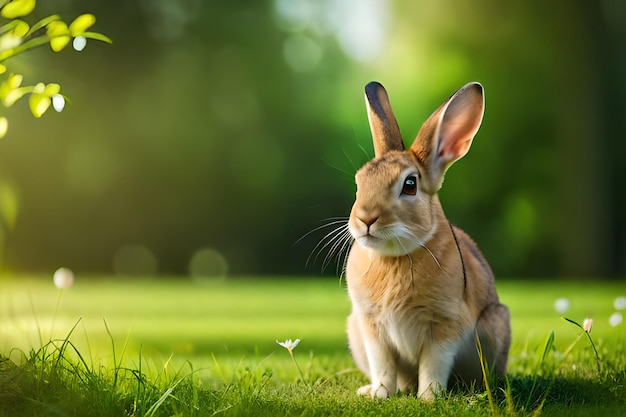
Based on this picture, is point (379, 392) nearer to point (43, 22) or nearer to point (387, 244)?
point (387, 244)

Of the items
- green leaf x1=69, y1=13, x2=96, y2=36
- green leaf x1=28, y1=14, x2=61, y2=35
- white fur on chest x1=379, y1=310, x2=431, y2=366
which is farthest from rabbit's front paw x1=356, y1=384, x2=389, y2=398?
green leaf x1=28, y1=14, x2=61, y2=35

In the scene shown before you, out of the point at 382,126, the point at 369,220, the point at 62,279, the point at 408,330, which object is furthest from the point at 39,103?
the point at 408,330

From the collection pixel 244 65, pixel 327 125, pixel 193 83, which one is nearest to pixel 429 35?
pixel 327 125

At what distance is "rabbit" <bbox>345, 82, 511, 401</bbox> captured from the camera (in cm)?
364

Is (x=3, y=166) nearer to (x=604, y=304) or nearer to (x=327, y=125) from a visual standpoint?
(x=327, y=125)

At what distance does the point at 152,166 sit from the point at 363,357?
39.9 ft

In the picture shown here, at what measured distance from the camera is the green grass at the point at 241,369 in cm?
351

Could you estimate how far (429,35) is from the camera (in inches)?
603

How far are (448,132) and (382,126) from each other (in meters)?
0.32

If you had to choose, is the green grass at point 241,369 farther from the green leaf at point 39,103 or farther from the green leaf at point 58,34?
the green leaf at point 58,34

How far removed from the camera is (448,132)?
151 inches

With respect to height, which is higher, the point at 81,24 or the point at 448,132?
the point at 81,24

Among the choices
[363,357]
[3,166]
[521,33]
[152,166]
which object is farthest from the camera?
[152,166]


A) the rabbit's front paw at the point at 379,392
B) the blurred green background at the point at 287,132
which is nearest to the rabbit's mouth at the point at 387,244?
the rabbit's front paw at the point at 379,392
